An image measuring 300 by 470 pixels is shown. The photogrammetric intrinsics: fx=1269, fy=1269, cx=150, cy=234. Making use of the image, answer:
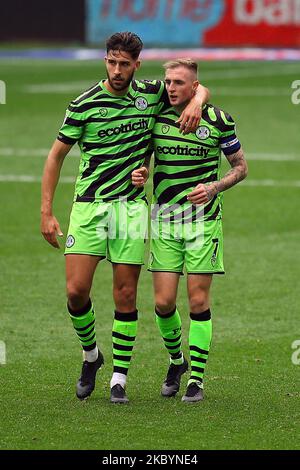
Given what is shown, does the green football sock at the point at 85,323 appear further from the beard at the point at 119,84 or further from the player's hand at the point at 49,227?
the beard at the point at 119,84

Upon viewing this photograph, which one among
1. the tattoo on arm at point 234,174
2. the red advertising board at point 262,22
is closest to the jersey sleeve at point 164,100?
the tattoo on arm at point 234,174

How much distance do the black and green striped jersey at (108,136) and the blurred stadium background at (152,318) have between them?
152 centimetres

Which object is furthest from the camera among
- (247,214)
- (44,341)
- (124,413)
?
(247,214)

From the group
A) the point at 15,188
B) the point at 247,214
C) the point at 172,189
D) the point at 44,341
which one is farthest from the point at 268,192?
the point at 172,189

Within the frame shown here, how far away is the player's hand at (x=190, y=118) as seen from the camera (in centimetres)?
895

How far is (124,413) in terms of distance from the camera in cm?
866

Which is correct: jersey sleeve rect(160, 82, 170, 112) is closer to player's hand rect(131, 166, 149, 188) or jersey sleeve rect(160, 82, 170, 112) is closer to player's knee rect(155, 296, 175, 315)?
player's hand rect(131, 166, 149, 188)

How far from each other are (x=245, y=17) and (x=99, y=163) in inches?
1224

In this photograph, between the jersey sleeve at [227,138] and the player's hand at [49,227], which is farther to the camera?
the jersey sleeve at [227,138]

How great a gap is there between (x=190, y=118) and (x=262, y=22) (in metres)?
31.0

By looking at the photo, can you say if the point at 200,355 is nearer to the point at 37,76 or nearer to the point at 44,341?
the point at 44,341

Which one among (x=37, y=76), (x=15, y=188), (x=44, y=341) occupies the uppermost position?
(x=44, y=341)

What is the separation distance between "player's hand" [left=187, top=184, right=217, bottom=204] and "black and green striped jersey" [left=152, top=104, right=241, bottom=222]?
0.57 feet

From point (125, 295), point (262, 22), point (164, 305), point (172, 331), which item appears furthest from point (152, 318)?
point (262, 22)
